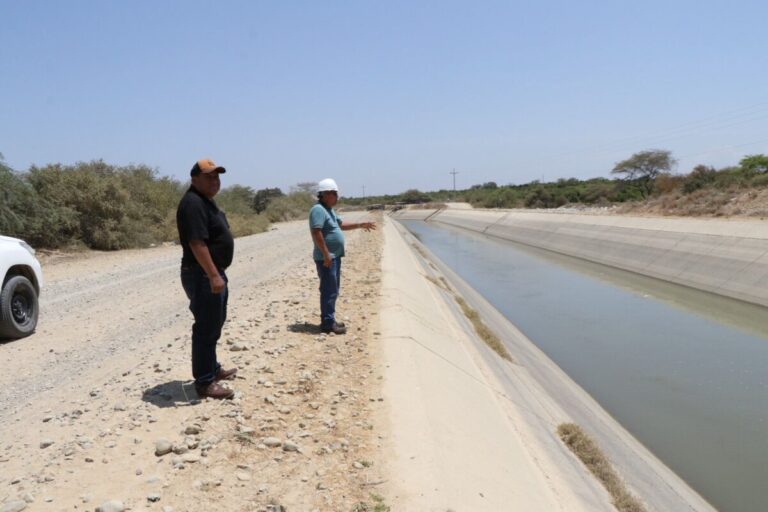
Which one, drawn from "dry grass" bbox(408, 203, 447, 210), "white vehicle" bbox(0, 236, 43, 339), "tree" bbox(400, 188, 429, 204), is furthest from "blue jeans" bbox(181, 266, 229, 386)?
"tree" bbox(400, 188, 429, 204)

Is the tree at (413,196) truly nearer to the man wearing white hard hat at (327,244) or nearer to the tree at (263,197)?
the tree at (263,197)

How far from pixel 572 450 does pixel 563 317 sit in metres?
11.6

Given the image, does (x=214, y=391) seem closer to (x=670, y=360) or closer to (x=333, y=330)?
(x=333, y=330)

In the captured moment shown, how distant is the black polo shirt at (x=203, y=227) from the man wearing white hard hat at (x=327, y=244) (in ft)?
6.67

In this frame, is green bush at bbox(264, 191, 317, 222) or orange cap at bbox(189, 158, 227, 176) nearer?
orange cap at bbox(189, 158, 227, 176)

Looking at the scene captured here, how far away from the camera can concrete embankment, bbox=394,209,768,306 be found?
67.6 feet

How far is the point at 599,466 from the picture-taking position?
6367mm

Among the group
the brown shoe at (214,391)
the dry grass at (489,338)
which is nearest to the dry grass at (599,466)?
the dry grass at (489,338)

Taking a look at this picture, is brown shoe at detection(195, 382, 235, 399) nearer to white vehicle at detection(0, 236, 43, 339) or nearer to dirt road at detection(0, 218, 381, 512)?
dirt road at detection(0, 218, 381, 512)

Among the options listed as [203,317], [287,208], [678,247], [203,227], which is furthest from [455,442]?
[287,208]

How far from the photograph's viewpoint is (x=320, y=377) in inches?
226

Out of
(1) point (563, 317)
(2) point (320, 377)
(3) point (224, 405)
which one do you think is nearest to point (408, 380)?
(2) point (320, 377)

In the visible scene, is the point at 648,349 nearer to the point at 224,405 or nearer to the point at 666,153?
the point at 224,405

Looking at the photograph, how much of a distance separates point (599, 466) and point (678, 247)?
73.8 ft
